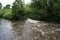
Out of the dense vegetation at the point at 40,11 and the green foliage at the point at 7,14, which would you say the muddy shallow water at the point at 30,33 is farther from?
the green foliage at the point at 7,14

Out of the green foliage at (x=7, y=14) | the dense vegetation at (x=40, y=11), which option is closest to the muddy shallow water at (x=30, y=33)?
the dense vegetation at (x=40, y=11)

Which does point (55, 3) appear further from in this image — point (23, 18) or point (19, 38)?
point (19, 38)

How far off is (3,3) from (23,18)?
11.5 meters

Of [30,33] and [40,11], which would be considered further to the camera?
[40,11]

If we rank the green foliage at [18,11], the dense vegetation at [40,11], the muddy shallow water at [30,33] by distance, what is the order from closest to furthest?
1. the muddy shallow water at [30,33]
2. the dense vegetation at [40,11]
3. the green foliage at [18,11]

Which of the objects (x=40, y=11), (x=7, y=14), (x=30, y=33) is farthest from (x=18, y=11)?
(x=30, y=33)

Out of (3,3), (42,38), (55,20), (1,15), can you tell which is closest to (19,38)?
(42,38)

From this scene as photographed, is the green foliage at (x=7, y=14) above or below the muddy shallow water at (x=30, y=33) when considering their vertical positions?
below

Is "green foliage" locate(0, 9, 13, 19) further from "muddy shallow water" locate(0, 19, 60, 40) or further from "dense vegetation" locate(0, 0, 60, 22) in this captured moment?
"muddy shallow water" locate(0, 19, 60, 40)

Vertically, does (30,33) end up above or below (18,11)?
below

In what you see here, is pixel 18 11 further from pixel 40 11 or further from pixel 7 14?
pixel 40 11

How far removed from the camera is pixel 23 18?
30.1 meters

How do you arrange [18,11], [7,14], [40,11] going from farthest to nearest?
[7,14] < [18,11] < [40,11]

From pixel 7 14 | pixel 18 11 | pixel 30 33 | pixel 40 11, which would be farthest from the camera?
pixel 7 14
